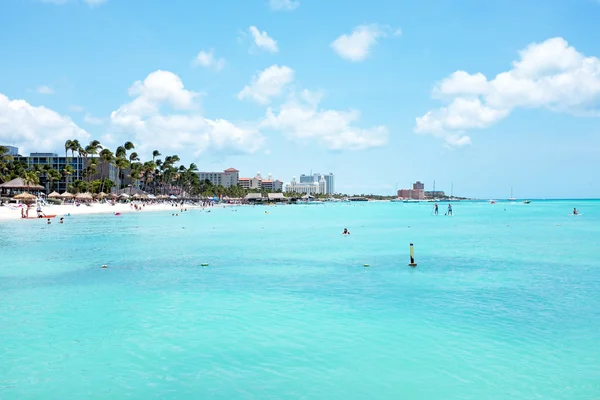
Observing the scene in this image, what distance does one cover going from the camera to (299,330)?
13.1 meters

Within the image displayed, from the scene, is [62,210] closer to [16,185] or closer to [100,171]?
[16,185]

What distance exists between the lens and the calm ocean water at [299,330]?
9.44 metres

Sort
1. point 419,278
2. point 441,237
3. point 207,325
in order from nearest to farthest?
point 207,325 < point 419,278 < point 441,237

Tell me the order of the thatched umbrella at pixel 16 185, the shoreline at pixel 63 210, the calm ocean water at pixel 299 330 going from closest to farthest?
1. the calm ocean water at pixel 299 330
2. the shoreline at pixel 63 210
3. the thatched umbrella at pixel 16 185

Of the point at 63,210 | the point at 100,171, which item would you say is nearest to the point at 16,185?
the point at 63,210

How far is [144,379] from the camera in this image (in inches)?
382

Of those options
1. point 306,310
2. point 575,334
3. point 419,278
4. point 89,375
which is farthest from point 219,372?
point 419,278

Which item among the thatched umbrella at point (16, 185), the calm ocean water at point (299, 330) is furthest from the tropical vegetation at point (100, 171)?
the calm ocean water at point (299, 330)

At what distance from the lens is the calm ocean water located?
9.44 m

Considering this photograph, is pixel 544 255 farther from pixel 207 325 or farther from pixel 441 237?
pixel 207 325

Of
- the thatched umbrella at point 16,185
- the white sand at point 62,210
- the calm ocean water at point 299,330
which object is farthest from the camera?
the thatched umbrella at point 16,185

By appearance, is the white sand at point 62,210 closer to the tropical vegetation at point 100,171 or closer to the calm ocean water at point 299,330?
the tropical vegetation at point 100,171

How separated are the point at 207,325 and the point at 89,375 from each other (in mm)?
4092

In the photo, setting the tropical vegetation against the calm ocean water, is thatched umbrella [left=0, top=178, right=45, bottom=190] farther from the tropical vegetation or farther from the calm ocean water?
the calm ocean water
